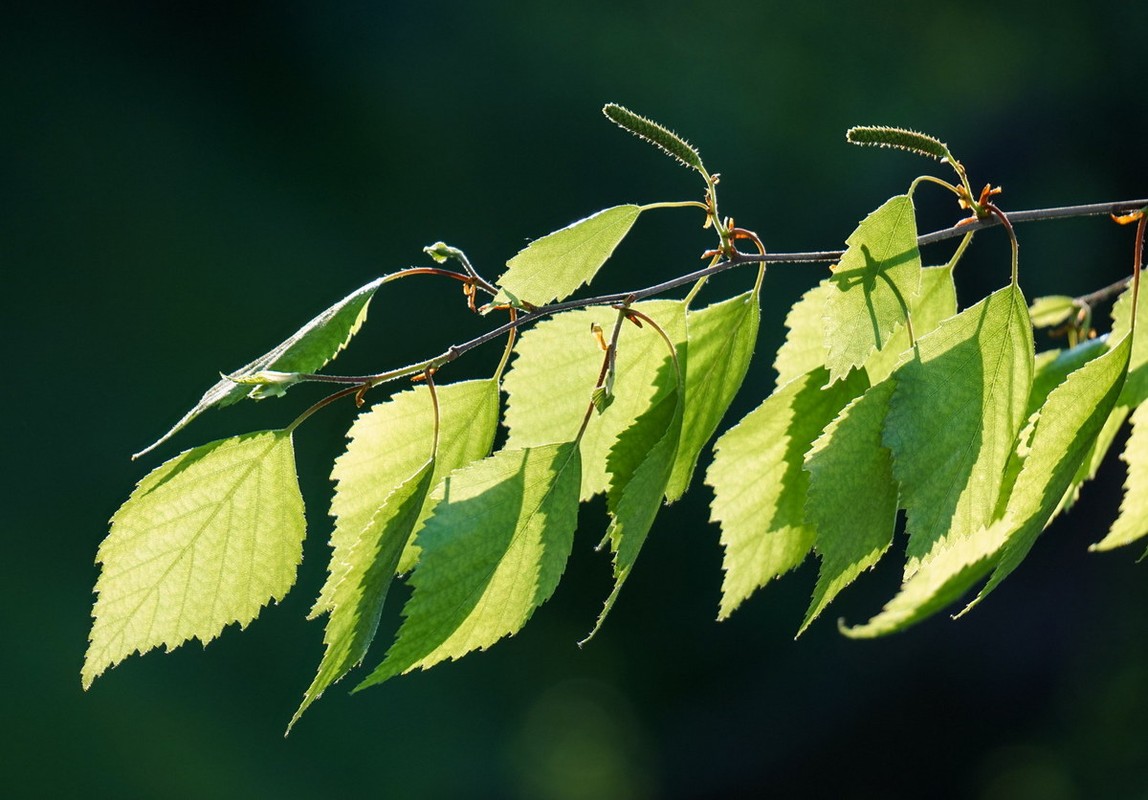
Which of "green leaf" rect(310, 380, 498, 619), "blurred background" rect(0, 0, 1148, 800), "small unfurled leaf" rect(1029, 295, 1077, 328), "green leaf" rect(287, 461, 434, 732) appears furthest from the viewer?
"blurred background" rect(0, 0, 1148, 800)

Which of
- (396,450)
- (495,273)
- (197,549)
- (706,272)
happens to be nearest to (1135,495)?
(706,272)

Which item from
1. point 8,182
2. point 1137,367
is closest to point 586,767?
point 8,182

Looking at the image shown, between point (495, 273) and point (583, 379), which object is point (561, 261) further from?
point (495, 273)

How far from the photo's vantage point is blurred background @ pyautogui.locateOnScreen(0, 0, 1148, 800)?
614cm

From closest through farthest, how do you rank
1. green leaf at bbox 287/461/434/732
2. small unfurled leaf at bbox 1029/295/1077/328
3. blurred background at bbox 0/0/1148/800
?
1. green leaf at bbox 287/461/434/732
2. small unfurled leaf at bbox 1029/295/1077/328
3. blurred background at bbox 0/0/1148/800

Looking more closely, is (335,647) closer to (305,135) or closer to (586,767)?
(305,135)

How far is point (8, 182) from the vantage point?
6.54 meters

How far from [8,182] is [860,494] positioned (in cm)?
694

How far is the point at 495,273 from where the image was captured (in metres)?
6.81

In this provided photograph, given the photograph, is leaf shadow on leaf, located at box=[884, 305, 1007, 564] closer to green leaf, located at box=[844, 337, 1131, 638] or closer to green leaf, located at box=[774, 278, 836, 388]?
green leaf, located at box=[844, 337, 1131, 638]

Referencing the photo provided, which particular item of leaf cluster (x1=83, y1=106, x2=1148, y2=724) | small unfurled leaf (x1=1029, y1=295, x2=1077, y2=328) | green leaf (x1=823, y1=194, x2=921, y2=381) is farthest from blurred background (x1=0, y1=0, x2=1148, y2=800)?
green leaf (x1=823, y1=194, x2=921, y2=381)

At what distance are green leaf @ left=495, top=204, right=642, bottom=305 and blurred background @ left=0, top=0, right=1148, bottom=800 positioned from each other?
16.8ft

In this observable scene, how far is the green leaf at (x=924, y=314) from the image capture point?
0.68 meters

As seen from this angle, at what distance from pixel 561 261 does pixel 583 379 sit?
0.28ft
